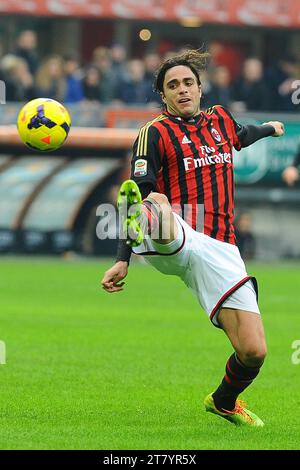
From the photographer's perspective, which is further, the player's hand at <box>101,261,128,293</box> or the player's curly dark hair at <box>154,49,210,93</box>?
the player's curly dark hair at <box>154,49,210,93</box>

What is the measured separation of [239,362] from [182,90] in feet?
5.95

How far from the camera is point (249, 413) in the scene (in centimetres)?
828

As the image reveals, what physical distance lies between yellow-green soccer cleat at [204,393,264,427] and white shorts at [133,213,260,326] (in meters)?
0.66

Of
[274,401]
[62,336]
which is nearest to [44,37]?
[62,336]

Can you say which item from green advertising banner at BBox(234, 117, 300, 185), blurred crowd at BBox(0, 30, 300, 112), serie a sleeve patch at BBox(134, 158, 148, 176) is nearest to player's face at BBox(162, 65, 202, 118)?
serie a sleeve patch at BBox(134, 158, 148, 176)

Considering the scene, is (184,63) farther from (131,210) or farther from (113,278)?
(113,278)

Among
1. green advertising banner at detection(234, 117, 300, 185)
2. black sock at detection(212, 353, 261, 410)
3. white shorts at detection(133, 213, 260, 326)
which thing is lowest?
green advertising banner at detection(234, 117, 300, 185)

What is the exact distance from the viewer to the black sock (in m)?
8.08

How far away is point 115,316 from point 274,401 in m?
6.27

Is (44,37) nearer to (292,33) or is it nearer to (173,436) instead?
(292,33)

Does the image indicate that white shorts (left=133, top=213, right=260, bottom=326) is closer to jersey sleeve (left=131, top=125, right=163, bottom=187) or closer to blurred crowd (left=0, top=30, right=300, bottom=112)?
jersey sleeve (left=131, top=125, right=163, bottom=187)
